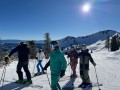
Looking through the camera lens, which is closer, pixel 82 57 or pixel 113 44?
pixel 82 57

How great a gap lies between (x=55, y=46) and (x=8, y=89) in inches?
165

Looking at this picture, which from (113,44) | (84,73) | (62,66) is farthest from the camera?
(113,44)

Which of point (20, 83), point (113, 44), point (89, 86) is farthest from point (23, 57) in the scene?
point (113, 44)

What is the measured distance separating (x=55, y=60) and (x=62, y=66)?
423 millimetres

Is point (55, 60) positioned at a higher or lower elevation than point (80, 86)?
higher

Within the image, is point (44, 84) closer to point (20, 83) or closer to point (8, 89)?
point (20, 83)

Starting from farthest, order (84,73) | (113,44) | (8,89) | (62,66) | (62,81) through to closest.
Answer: (113,44)
(62,81)
(84,73)
(8,89)
(62,66)

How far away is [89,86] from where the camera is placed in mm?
13273

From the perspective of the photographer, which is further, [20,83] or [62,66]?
[20,83]

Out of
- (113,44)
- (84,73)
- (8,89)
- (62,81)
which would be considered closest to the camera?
(8,89)

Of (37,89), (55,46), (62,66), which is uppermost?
(55,46)

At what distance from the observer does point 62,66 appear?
974 centimetres

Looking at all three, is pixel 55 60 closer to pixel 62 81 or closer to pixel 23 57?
pixel 23 57

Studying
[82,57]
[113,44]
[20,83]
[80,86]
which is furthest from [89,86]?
[113,44]
